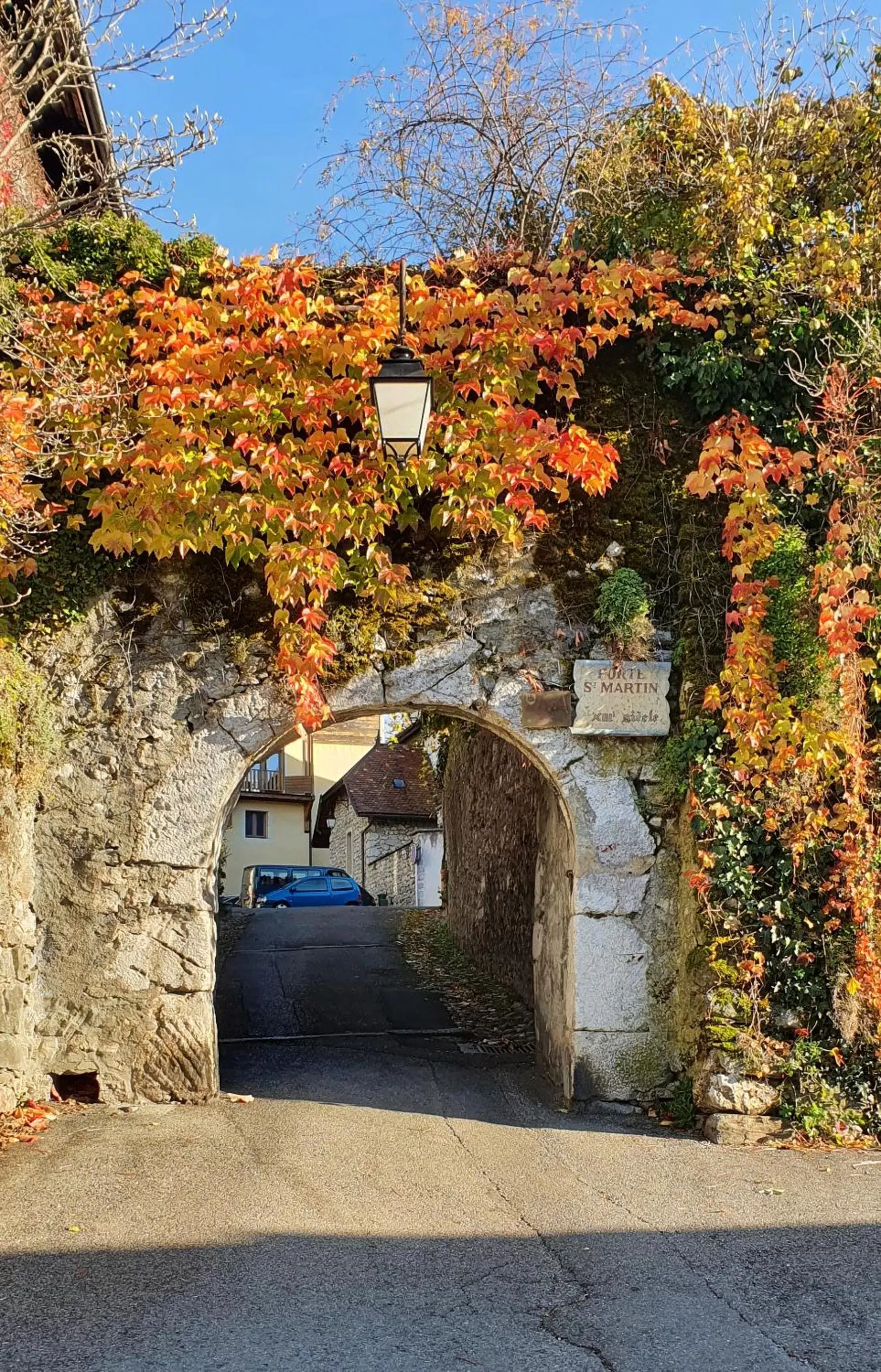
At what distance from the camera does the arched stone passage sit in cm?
671

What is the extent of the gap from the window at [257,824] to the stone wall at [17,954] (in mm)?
32183

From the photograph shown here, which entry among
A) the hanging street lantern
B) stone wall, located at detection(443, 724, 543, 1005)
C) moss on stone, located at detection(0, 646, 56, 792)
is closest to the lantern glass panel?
the hanging street lantern

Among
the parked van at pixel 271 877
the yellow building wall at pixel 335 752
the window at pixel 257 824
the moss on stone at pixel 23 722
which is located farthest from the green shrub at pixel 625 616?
the yellow building wall at pixel 335 752

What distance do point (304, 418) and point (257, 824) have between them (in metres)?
33.1

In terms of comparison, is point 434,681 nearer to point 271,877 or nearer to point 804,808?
point 804,808

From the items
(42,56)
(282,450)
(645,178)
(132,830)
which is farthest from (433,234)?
(132,830)

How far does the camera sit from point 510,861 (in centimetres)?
1138

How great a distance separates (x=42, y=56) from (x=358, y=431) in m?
2.55

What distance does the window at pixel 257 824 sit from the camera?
38594mm

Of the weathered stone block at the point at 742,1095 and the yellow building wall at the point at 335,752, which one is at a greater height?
the yellow building wall at the point at 335,752

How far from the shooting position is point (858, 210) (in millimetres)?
7809

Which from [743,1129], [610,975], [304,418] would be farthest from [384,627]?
[743,1129]

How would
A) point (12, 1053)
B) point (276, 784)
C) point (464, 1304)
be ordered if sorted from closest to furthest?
1. point (464, 1304)
2. point (12, 1053)
3. point (276, 784)

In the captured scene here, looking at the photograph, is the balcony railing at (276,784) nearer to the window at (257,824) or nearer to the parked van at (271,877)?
the window at (257,824)
